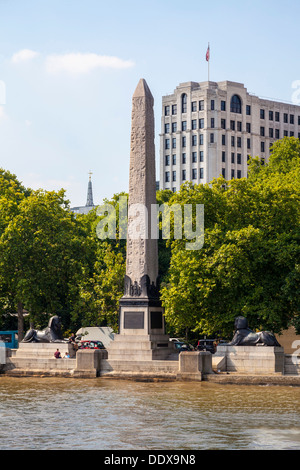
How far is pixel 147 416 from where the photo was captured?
85.9 ft

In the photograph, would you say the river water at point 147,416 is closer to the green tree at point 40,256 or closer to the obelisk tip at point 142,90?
the obelisk tip at point 142,90

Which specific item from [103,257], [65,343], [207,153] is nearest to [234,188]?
[65,343]

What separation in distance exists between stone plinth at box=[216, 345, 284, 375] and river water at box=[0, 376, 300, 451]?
2.18m

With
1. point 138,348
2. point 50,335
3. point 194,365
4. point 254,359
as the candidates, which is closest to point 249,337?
point 254,359

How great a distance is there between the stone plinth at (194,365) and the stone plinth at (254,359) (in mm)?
1493

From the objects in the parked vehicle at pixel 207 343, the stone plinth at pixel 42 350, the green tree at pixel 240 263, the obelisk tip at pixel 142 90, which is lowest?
the stone plinth at pixel 42 350

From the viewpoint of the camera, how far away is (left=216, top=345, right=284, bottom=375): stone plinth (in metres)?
37.4

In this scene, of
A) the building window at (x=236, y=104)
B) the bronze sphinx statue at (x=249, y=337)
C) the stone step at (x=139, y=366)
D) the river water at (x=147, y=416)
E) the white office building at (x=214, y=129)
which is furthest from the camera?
the building window at (x=236, y=104)

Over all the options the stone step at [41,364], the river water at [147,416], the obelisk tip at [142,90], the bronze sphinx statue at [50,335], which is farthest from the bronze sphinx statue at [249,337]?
the obelisk tip at [142,90]

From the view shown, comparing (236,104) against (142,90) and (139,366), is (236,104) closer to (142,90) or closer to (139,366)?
(142,90)

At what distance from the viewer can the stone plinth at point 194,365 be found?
37.1 m

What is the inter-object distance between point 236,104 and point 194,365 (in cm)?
10466

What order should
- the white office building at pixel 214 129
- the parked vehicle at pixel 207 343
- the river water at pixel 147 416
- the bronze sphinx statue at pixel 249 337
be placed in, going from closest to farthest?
the river water at pixel 147 416, the bronze sphinx statue at pixel 249 337, the parked vehicle at pixel 207 343, the white office building at pixel 214 129

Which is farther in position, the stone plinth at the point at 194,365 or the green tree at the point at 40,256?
the green tree at the point at 40,256
